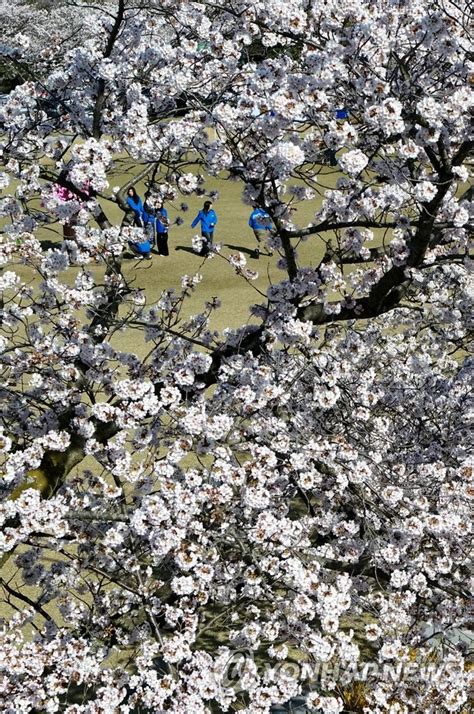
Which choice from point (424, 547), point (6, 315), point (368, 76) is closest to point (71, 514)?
point (6, 315)

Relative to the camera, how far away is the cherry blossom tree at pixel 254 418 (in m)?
3.87

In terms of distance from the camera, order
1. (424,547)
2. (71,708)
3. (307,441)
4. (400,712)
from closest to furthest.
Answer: (71,708), (400,712), (307,441), (424,547)

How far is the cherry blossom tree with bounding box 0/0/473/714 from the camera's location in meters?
3.87

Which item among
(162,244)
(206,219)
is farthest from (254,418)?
(162,244)

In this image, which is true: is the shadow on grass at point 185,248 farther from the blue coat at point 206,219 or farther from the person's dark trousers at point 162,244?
the blue coat at point 206,219

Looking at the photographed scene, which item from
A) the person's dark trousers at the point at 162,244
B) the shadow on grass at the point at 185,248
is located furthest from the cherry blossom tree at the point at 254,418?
the shadow on grass at the point at 185,248

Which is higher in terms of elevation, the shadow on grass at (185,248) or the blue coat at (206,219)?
the shadow on grass at (185,248)

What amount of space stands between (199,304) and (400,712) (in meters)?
8.65

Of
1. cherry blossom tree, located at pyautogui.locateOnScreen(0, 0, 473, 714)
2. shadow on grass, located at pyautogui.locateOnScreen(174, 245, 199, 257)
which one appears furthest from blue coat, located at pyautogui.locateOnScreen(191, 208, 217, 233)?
cherry blossom tree, located at pyautogui.locateOnScreen(0, 0, 473, 714)

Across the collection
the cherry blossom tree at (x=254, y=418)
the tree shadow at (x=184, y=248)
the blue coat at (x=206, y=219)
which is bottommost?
the cherry blossom tree at (x=254, y=418)

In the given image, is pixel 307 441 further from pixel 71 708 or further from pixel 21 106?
pixel 21 106

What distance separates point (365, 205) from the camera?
441 centimetres

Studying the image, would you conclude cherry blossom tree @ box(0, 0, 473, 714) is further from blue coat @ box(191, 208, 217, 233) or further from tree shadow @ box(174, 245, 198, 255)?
tree shadow @ box(174, 245, 198, 255)

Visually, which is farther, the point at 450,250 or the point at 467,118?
the point at 450,250
